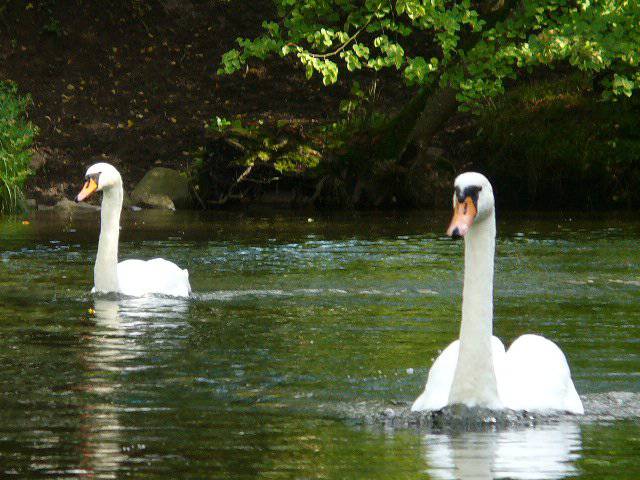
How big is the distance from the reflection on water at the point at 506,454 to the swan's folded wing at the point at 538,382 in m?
0.20

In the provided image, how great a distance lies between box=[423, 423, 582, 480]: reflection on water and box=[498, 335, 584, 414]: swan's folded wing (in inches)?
7.7

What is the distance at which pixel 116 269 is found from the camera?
13.2 metres

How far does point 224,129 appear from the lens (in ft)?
81.8

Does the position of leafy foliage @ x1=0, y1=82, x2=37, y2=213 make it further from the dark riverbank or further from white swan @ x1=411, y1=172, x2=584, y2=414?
white swan @ x1=411, y1=172, x2=584, y2=414

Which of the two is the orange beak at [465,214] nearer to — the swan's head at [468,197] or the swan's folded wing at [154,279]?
the swan's head at [468,197]

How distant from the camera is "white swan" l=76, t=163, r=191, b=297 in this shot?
517 inches

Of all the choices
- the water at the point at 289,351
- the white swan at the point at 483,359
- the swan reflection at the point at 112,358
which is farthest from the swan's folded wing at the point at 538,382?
the swan reflection at the point at 112,358

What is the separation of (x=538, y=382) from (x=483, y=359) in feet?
2.41

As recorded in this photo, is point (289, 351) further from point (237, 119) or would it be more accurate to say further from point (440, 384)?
point (237, 119)

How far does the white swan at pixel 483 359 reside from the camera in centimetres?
711

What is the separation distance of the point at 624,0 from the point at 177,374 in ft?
36.1

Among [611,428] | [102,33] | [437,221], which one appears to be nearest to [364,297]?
[611,428]

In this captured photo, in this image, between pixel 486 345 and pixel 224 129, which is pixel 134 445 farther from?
pixel 224 129

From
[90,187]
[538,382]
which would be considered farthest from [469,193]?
[90,187]
